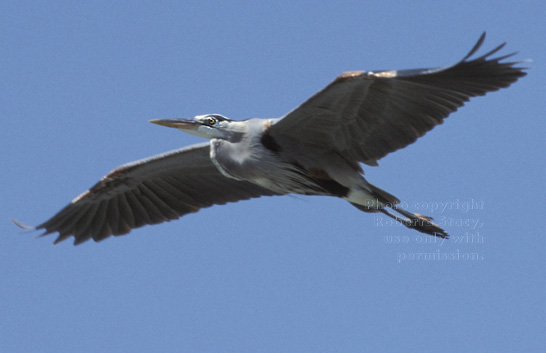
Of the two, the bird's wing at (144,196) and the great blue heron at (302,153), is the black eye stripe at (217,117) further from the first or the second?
the bird's wing at (144,196)

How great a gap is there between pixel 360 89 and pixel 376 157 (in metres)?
0.98

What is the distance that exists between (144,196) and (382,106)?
3.51 meters

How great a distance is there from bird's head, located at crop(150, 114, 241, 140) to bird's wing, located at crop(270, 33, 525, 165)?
1.60ft

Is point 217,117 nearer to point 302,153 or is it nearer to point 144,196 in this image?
point 302,153

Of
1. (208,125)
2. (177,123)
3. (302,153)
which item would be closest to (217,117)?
(208,125)

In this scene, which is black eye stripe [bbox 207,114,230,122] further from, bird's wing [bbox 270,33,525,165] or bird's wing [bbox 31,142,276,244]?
bird's wing [bbox 31,142,276,244]

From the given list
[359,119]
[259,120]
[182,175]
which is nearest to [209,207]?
[182,175]

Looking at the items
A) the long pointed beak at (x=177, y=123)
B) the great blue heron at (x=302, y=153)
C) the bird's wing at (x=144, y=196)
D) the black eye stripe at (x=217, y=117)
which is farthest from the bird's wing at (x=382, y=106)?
the bird's wing at (x=144, y=196)

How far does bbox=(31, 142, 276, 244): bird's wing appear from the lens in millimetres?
10188

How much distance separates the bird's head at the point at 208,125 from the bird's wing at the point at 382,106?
1.60ft

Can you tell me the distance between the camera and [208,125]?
9102mm

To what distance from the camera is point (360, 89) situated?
7980 mm

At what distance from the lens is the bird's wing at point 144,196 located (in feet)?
33.4

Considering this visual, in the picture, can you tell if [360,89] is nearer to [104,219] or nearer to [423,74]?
[423,74]
